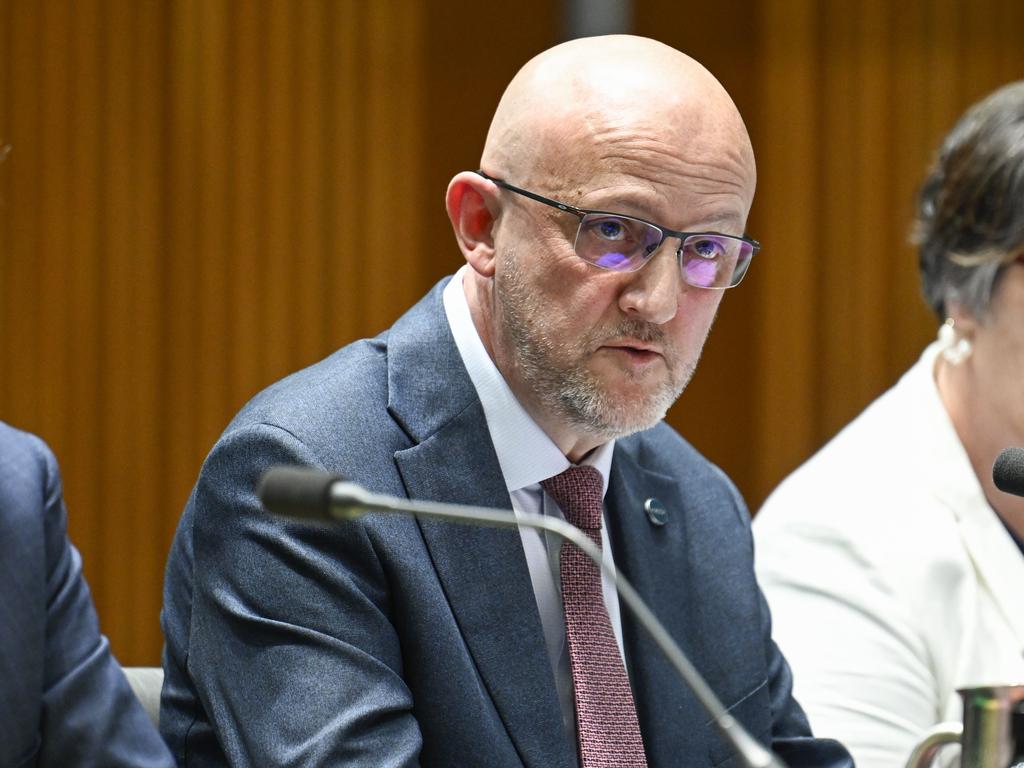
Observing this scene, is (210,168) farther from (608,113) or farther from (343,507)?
(343,507)

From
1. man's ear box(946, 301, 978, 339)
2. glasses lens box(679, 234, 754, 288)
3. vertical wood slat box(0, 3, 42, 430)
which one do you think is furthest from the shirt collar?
vertical wood slat box(0, 3, 42, 430)

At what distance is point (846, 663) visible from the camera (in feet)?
7.56

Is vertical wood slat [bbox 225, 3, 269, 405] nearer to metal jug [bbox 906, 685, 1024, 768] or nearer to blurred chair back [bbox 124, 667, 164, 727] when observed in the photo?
blurred chair back [bbox 124, 667, 164, 727]

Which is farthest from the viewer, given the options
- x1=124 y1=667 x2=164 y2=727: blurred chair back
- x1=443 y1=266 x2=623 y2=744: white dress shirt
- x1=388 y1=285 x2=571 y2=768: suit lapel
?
x1=124 y1=667 x2=164 y2=727: blurred chair back

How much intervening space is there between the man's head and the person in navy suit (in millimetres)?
642

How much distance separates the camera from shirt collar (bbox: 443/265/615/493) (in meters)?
1.85

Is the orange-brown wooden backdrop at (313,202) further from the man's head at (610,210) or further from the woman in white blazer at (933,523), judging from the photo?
the man's head at (610,210)

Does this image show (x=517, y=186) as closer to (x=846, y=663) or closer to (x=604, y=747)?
(x=604, y=747)

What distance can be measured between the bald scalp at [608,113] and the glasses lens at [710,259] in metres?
0.09

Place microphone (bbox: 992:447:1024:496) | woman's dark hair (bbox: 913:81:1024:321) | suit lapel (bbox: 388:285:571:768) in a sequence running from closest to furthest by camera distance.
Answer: microphone (bbox: 992:447:1024:496)
suit lapel (bbox: 388:285:571:768)
woman's dark hair (bbox: 913:81:1024:321)

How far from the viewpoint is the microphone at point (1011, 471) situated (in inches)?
61.3

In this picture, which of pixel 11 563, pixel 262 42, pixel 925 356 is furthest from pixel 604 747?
pixel 262 42

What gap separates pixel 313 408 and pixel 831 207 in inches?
89.8

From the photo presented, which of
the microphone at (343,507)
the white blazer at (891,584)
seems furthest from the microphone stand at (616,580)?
the white blazer at (891,584)
